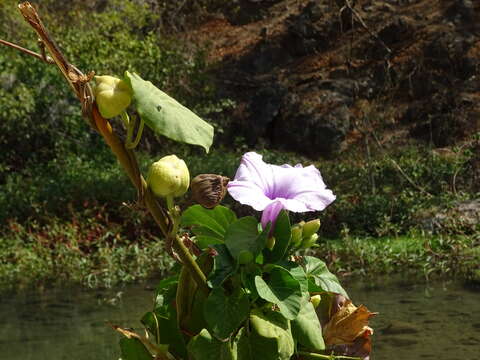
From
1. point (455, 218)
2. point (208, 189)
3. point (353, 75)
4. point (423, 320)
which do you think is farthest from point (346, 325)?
point (353, 75)

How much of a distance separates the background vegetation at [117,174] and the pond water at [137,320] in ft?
1.54

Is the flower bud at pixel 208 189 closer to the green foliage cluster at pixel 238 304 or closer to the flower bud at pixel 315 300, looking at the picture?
the green foliage cluster at pixel 238 304

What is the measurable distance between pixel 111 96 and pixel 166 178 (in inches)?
3.9

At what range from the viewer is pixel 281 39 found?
10984mm

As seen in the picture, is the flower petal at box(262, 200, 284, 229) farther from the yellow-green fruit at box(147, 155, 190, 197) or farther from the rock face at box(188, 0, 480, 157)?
the rock face at box(188, 0, 480, 157)

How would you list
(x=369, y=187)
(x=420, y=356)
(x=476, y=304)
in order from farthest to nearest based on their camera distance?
1. (x=369, y=187)
2. (x=476, y=304)
3. (x=420, y=356)

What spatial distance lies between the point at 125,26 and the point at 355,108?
2.84 metres

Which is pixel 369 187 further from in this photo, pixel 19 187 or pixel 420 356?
pixel 420 356

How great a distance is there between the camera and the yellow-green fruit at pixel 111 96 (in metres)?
0.79

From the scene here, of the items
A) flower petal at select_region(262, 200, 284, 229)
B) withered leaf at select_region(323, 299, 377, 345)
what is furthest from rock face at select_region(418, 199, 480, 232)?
flower petal at select_region(262, 200, 284, 229)

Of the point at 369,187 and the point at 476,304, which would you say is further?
the point at 369,187

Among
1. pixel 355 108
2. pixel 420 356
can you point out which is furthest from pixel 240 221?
pixel 355 108

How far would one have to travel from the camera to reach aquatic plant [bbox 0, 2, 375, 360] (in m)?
0.80

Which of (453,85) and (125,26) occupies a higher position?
(125,26)
